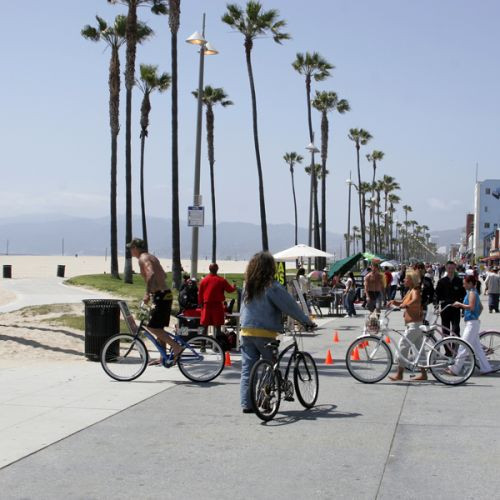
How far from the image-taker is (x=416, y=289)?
11242 mm

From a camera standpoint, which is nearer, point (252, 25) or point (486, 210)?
point (252, 25)

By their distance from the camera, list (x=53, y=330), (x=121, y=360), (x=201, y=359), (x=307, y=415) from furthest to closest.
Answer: (x=53, y=330) → (x=121, y=360) → (x=201, y=359) → (x=307, y=415)

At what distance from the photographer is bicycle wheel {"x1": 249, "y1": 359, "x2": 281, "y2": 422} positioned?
26.9 ft

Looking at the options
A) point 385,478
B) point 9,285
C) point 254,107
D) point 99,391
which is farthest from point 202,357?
point 254,107

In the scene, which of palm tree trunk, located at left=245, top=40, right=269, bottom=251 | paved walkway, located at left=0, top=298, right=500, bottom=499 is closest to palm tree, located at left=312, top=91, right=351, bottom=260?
palm tree trunk, located at left=245, top=40, right=269, bottom=251

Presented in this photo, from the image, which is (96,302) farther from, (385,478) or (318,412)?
(385,478)

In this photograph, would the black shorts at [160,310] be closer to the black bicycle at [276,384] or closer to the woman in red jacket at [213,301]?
the woman in red jacket at [213,301]

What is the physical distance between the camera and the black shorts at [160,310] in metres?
10.9

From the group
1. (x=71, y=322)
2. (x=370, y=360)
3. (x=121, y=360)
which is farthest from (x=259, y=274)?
(x=71, y=322)

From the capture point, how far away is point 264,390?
8.27m

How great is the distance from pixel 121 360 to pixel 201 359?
1117mm

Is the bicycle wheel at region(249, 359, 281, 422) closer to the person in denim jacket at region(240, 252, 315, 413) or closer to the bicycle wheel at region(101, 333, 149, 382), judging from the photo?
the person in denim jacket at region(240, 252, 315, 413)

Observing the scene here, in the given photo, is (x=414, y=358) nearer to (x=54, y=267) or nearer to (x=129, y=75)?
(x=129, y=75)

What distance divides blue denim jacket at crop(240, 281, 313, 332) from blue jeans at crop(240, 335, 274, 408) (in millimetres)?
150
